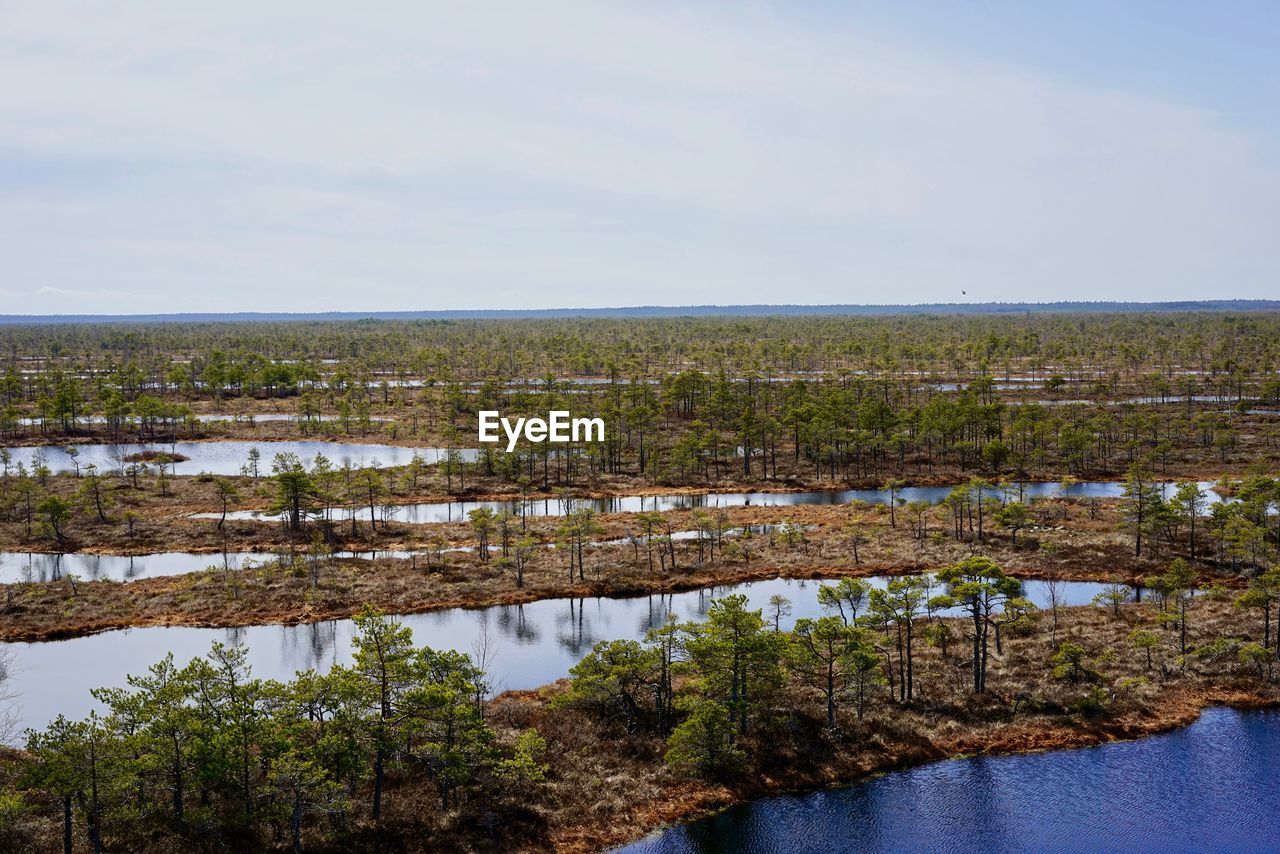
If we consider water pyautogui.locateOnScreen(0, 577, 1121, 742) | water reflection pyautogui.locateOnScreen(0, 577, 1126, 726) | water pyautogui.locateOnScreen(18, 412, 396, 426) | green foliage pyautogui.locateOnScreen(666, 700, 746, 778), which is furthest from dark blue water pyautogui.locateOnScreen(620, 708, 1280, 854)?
water pyautogui.locateOnScreen(18, 412, 396, 426)

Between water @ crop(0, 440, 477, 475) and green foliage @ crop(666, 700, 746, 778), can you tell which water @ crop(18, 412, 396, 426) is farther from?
green foliage @ crop(666, 700, 746, 778)

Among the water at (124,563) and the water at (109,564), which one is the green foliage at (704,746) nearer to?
the water at (124,563)

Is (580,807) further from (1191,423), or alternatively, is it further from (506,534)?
(1191,423)

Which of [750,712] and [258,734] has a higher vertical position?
[258,734]

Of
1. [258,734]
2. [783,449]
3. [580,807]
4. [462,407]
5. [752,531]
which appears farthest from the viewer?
[462,407]

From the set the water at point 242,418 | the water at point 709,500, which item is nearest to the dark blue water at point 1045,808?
the water at point 709,500

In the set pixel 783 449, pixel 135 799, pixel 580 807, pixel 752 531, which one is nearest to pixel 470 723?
pixel 580 807

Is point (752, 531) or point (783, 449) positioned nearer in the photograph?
point (752, 531)
